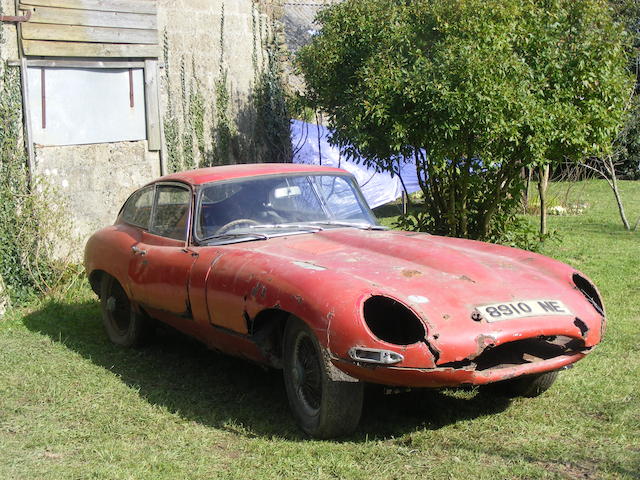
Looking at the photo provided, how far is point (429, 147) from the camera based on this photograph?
8836mm

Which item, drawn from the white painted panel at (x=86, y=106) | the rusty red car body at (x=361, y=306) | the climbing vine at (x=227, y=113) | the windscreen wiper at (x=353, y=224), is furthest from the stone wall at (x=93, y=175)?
the windscreen wiper at (x=353, y=224)

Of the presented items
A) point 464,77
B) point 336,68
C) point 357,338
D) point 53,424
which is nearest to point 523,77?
point 464,77

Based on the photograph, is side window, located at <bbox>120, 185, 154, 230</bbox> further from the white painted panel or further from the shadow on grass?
the white painted panel

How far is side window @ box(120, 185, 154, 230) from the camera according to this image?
6882 millimetres

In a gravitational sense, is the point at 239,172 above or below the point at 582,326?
above

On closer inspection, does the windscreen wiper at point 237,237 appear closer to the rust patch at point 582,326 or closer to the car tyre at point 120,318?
the car tyre at point 120,318

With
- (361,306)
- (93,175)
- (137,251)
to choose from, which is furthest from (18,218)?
(361,306)

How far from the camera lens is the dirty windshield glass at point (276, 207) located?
5902 millimetres

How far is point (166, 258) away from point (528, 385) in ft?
8.62

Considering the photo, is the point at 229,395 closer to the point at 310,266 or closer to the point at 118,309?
the point at 310,266

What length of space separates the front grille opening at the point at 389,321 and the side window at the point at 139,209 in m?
2.65

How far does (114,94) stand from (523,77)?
15.6ft

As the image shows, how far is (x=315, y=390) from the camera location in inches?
185

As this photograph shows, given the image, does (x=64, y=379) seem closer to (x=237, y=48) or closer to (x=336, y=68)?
(x=336, y=68)
